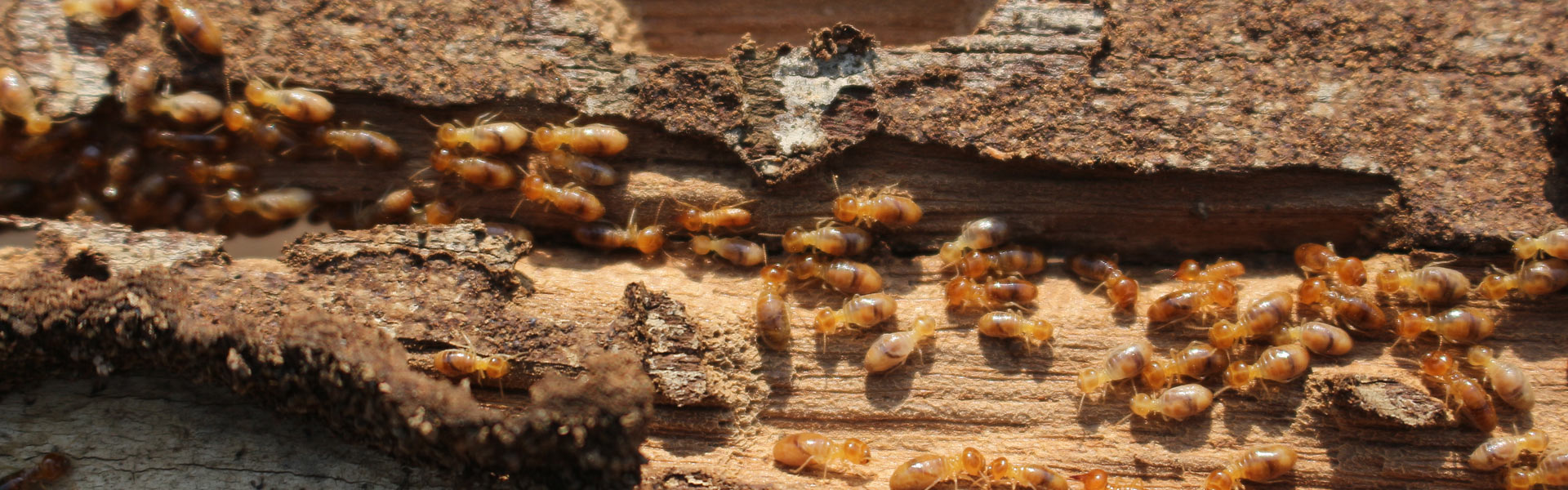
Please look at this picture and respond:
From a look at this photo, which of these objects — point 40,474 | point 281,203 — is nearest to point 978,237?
point 281,203

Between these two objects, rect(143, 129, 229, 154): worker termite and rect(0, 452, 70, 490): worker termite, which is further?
rect(143, 129, 229, 154): worker termite

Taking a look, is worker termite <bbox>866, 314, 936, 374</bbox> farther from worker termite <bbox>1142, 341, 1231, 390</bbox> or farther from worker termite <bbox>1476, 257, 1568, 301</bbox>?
worker termite <bbox>1476, 257, 1568, 301</bbox>

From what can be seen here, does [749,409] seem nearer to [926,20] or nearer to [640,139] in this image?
[640,139]

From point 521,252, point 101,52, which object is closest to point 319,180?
point 101,52

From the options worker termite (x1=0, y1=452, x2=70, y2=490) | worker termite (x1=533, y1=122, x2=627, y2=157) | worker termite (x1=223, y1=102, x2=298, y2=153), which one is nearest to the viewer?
worker termite (x1=0, y1=452, x2=70, y2=490)

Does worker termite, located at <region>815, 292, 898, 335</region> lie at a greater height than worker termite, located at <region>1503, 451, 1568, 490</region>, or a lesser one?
greater

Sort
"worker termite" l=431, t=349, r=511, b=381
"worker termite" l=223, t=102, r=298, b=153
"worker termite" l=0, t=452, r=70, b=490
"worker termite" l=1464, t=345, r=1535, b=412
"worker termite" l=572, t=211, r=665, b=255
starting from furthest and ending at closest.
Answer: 1. "worker termite" l=572, t=211, r=665, b=255
2. "worker termite" l=223, t=102, r=298, b=153
3. "worker termite" l=1464, t=345, r=1535, b=412
4. "worker termite" l=0, t=452, r=70, b=490
5. "worker termite" l=431, t=349, r=511, b=381

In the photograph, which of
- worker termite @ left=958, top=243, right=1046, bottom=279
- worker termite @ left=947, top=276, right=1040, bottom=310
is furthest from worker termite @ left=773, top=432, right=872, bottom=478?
worker termite @ left=958, top=243, right=1046, bottom=279
